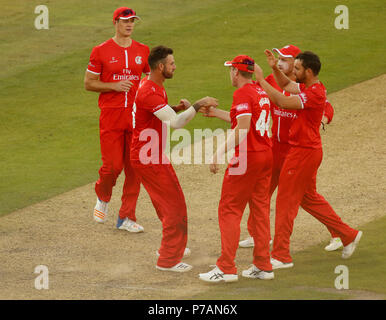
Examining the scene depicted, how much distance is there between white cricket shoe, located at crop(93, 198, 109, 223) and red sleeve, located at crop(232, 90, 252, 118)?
336 centimetres

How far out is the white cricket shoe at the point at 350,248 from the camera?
10.3 metres

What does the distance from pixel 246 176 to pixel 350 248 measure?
1808 mm

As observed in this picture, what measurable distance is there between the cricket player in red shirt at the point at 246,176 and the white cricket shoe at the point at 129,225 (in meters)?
2.18

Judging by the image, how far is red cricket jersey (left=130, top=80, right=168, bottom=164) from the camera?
10000mm

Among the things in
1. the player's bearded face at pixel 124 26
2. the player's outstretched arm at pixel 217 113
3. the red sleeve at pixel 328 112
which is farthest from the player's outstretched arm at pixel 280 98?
the player's bearded face at pixel 124 26

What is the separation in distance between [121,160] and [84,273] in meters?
2.31

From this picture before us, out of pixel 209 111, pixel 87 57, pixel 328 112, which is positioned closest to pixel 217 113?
pixel 209 111

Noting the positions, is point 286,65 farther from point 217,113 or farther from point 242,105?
point 242,105

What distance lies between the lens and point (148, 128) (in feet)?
33.3

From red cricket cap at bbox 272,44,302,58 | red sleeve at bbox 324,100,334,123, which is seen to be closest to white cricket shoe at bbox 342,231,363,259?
red sleeve at bbox 324,100,334,123

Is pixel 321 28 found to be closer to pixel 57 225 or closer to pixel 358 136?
pixel 358 136

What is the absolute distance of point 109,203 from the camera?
1295 centimetres

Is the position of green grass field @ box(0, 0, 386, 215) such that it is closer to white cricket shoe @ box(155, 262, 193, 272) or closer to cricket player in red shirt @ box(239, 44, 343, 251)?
white cricket shoe @ box(155, 262, 193, 272)

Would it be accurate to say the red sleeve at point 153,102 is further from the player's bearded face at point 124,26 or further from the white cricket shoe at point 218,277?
the player's bearded face at point 124,26
